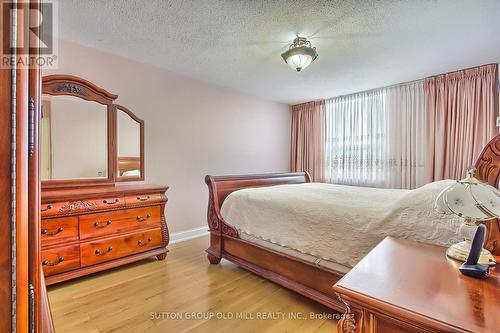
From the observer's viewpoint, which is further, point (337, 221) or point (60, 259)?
point (60, 259)

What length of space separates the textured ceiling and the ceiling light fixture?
93mm

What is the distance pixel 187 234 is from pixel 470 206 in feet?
10.6

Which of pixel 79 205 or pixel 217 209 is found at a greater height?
pixel 79 205

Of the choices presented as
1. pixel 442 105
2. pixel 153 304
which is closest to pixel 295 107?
pixel 442 105

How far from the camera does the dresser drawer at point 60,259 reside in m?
2.03

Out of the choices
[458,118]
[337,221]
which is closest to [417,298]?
[337,221]

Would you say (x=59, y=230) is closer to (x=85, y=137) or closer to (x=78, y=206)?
(x=78, y=206)

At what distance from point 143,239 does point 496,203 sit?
277 cm

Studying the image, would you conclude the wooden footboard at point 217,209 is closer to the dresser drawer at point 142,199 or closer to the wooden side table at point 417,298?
the dresser drawer at point 142,199

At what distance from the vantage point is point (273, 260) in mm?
2146

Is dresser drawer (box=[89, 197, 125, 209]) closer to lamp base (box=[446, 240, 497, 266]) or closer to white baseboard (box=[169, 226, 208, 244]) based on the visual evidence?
white baseboard (box=[169, 226, 208, 244])

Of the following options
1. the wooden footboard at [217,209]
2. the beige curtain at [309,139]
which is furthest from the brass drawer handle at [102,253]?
the beige curtain at [309,139]

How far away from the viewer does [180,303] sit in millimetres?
1908

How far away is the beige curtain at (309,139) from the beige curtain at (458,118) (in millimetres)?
1741
